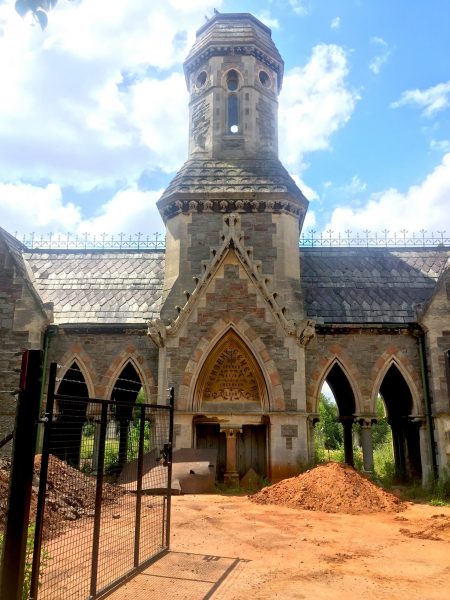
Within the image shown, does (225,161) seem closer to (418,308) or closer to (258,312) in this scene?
(258,312)

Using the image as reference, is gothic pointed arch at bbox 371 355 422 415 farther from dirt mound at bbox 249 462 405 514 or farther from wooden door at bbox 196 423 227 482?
wooden door at bbox 196 423 227 482

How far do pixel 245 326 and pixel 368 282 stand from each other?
534cm

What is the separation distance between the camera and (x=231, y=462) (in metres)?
14.7

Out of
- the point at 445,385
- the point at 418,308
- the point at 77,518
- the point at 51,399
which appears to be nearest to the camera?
the point at 51,399

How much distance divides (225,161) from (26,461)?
15.5 metres

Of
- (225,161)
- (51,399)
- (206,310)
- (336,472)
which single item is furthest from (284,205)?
(51,399)

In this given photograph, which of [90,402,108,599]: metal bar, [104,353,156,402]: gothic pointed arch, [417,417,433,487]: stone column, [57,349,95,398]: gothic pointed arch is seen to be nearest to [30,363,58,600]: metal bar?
[90,402,108,599]: metal bar

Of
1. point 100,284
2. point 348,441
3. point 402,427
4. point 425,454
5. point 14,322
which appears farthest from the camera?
point 348,441

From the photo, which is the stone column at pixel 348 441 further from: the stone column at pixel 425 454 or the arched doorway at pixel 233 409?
the arched doorway at pixel 233 409

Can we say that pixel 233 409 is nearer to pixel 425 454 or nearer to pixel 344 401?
pixel 425 454

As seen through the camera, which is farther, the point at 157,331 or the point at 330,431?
the point at 330,431

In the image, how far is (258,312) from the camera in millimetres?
15180

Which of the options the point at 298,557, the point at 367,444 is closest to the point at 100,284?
the point at 367,444

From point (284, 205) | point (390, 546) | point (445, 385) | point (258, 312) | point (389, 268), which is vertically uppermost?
point (284, 205)
